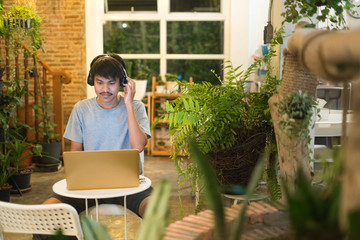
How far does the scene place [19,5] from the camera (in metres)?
5.14

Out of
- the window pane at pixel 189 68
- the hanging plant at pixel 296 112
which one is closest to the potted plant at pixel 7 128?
the window pane at pixel 189 68

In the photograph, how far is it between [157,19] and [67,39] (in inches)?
59.3

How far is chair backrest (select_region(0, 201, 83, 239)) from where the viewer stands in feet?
5.71

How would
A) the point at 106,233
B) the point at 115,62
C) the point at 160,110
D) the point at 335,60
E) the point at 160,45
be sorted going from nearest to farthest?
the point at 335,60, the point at 106,233, the point at 115,62, the point at 160,110, the point at 160,45

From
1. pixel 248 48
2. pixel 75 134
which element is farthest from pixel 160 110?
pixel 75 134

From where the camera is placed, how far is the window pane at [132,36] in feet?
23.8

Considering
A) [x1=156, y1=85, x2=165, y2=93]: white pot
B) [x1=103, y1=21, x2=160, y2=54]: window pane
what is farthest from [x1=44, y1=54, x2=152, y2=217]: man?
[x1=103, y1=21, x2=160, y2=54]: window pane

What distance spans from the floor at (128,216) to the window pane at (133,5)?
98.0 inches

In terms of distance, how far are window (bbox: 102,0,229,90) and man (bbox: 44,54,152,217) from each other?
4.44m

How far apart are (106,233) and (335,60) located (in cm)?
47

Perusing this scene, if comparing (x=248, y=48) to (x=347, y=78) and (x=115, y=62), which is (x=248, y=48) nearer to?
(x=115, y=62)

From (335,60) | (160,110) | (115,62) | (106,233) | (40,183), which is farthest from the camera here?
(160,110)

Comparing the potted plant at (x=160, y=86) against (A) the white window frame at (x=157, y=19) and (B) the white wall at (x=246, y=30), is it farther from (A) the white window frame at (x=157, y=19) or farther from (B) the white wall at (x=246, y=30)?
(B) the white wall at (x=246, y=30)

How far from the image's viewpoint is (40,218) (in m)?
1.79
